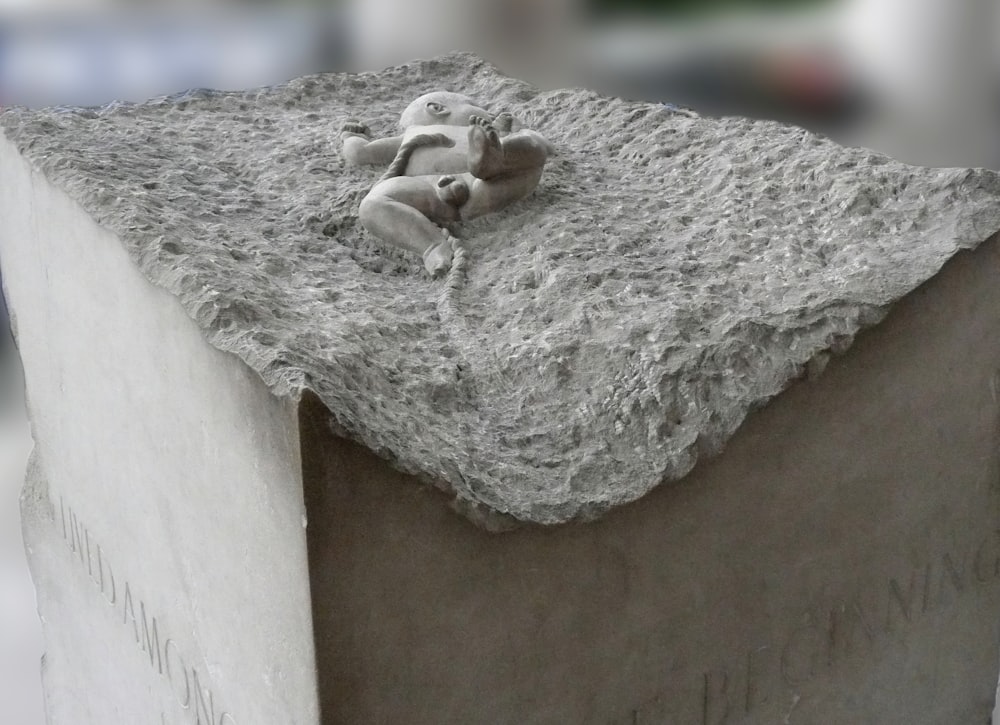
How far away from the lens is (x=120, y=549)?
94.8 inches

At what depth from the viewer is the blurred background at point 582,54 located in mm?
3619

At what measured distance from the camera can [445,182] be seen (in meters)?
2.54

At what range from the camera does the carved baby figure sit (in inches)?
97.4

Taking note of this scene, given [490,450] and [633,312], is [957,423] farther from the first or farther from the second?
[490,450]

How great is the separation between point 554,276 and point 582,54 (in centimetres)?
164

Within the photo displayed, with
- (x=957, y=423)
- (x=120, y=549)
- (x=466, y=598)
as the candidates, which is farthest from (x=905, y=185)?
(x=120, y=549)

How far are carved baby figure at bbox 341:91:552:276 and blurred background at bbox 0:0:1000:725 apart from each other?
809mm

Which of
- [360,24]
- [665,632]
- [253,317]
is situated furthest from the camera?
[360,24]

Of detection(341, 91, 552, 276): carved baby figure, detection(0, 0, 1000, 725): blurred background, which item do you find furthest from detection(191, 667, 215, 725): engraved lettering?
detection(0, 0, 1000, 725): blurred background

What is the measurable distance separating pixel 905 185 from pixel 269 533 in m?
1.28

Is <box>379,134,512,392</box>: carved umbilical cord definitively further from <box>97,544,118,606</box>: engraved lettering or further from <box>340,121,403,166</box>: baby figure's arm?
<box>97,544,118,606</box>: engraved lettering

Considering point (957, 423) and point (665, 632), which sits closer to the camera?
point (665, 632)

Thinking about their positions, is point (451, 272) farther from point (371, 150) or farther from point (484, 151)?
point (371, 150)

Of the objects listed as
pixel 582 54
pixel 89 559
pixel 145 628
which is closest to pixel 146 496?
pixel 145 628
